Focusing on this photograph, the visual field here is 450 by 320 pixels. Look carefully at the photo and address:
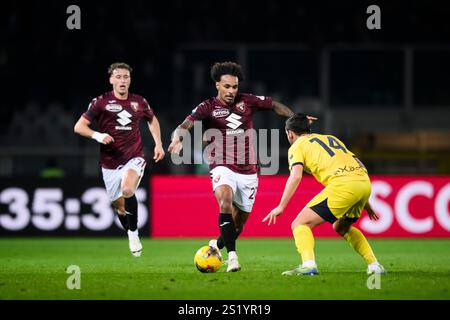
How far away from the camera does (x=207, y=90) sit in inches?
914

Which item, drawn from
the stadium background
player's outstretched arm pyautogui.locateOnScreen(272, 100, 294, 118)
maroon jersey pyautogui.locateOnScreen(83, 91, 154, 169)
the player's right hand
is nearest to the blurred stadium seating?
the stadium background

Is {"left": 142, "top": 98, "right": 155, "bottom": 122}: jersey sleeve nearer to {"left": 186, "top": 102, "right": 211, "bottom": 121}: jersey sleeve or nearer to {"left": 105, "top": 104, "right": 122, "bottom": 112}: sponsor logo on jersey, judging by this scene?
{"left": 105, "top": 104, "right": 122, "bottom": 112}: sponsor logo on jersey

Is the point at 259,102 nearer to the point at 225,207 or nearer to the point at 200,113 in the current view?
the point at 200,113

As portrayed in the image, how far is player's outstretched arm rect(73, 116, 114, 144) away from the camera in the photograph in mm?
9883

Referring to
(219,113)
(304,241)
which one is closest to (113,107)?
(219,113)

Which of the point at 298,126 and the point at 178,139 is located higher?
the point at 298,126

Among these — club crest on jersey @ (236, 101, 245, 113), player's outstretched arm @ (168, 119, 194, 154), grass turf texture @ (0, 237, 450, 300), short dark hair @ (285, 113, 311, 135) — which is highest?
club crest on jersey @ (236, 101, 245, 113)

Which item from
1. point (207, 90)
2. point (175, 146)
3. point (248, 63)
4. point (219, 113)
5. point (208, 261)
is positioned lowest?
point (208, 261)

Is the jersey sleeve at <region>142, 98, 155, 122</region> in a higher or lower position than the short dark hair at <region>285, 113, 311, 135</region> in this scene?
higher

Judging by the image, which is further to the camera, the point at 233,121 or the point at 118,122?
the point at 118,122

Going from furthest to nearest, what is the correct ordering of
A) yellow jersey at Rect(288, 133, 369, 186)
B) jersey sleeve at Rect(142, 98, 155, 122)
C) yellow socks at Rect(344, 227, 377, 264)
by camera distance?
jersey sleeve at Rect(142, 98, 155, 122), yellow socks at Rect(344, 227, 377, 264), yellow jersey at Rect(288, 133, 369, 186)

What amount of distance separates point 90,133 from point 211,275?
2.72 metres

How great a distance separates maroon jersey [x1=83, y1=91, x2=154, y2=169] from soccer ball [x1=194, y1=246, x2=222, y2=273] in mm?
2457

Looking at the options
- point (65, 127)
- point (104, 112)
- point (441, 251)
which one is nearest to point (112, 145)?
point (104, 112)
